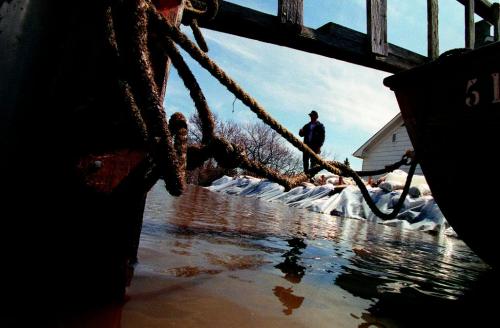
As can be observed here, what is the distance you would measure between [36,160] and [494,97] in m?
2.34

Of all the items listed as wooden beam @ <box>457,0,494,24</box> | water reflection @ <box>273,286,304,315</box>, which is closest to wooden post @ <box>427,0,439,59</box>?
wooden beam @ <box>457,0,494,24</box>

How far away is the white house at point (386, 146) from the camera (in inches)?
712

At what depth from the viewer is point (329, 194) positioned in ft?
36.1

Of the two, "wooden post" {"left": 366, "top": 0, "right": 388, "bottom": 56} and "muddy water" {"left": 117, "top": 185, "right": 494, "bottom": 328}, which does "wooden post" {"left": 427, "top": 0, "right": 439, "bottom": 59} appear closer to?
"wooden post" {"left": 366, "top": 0, "right": 388, "bottom": 56}

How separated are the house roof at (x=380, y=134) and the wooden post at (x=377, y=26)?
1596 centimetres

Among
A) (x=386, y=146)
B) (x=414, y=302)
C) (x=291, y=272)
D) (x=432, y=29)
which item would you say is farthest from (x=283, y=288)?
(x=386, y=146)

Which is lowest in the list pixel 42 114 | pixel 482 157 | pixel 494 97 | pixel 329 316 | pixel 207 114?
pixel 329 316

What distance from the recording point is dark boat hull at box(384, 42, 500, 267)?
1957mm

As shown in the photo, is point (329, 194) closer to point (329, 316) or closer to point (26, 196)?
point (329, 316)

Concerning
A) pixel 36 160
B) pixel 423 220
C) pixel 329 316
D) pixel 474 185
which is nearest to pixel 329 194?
pixel 423 220

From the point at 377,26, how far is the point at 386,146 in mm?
16841

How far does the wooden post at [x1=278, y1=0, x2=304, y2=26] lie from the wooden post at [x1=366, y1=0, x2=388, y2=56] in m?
0.92

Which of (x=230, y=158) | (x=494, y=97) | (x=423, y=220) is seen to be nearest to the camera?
(x=230, y=158)

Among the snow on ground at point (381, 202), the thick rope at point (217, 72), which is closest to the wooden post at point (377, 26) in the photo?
the thick rope at point (217, 72)
